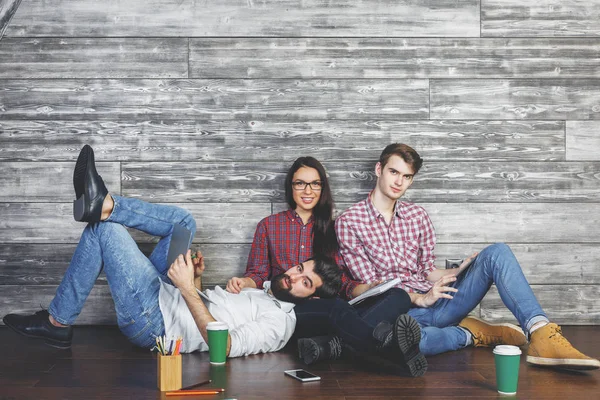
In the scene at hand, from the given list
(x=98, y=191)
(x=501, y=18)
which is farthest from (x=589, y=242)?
(x=98, y=191)

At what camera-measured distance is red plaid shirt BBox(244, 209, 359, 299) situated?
3324 millimetres


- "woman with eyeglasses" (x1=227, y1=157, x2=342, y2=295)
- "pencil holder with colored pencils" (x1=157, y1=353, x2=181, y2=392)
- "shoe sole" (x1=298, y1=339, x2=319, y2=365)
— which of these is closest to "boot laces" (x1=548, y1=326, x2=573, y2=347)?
"shoe sole" (x1=298, y1=339, x2=319, y2=365)

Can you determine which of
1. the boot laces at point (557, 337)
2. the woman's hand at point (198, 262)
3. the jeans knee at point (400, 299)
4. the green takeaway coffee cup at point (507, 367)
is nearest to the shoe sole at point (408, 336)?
the green takeaway coffee cup at point (507, 367)

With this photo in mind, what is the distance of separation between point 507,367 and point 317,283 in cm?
96

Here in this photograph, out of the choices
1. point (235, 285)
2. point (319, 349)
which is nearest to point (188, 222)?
point (235, 285)

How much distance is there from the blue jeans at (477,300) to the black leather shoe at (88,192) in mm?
1453

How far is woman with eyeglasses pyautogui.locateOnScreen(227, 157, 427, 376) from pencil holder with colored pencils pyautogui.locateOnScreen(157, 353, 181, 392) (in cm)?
58

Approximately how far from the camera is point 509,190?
11.7 ft

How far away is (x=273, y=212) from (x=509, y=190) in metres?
1.30

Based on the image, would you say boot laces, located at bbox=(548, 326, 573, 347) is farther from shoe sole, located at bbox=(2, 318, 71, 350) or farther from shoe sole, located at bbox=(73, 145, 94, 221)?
shoe sole, located at bbox=(2, 318, 71, 350)

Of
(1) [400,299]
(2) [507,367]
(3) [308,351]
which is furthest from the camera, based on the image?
(1) [400,299]

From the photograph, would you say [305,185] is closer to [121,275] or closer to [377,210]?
[377,210]

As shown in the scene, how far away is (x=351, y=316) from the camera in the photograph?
2.61m

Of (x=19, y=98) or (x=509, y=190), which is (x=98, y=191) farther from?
(x=509, y=190)
